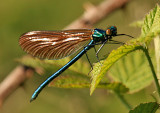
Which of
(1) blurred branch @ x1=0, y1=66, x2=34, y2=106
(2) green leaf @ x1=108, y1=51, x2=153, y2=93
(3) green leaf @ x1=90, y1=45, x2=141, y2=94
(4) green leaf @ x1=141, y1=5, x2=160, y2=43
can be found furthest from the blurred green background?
(3) green leaf @ x1=90, y1=45, x2=141, y2=94

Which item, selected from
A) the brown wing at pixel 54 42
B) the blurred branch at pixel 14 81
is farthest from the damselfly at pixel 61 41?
the blurred branch at pixel 14 81

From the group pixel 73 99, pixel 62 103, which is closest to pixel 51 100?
pixel 62 103

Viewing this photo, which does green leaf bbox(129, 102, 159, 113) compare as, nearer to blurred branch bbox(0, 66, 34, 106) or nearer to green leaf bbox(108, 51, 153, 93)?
green leaf bbox(108, 51, 153, 93)

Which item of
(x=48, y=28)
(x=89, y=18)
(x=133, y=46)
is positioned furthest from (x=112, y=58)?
(x=48, y=28)

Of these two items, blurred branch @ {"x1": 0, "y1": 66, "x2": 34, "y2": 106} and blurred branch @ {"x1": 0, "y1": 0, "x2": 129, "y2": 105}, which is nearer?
blurred branch @ {"x1": 0, "y1": 66, "x2": 34, "y2": 106}

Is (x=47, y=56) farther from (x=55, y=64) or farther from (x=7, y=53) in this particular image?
(x=7, y=53)

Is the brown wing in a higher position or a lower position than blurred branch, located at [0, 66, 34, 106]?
higher

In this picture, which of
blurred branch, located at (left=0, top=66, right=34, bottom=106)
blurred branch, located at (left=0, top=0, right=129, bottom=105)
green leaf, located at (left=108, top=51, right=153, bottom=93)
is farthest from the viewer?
blurred branch, located at (left=0, top=0, right=129, bottom=105)

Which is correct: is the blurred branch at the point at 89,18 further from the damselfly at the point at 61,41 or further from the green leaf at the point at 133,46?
the green leaf at the point at 133,46
